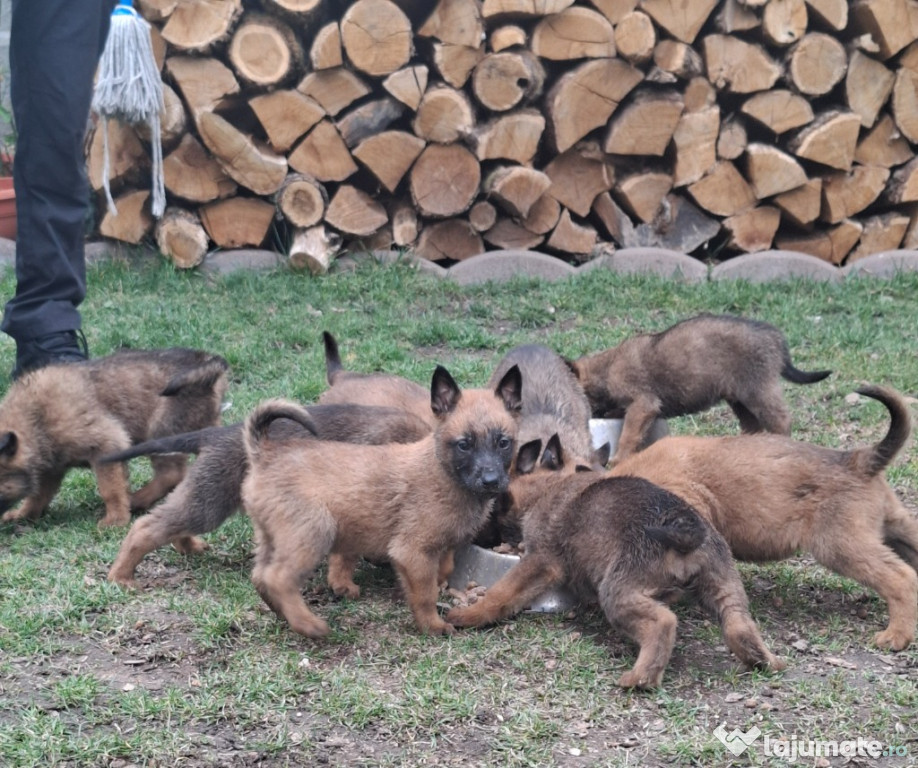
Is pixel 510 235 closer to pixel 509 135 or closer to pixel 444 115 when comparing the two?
pixel 509 135

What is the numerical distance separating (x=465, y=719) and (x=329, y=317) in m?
4.84

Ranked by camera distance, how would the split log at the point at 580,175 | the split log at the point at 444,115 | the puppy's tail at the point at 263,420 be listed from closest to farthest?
the puppy's tail at the point at 263,420 → the split log at the point at 444,115 → the split log at the point at 580,175

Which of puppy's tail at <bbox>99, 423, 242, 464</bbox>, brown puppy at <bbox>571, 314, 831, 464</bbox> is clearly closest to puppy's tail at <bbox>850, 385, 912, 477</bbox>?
brown puppy at <bbox>571, 314, 831, 464</bbox>

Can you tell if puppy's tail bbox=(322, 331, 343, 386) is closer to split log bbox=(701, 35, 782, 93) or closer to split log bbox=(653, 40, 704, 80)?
split log bbox=(653, 40, 704, 80)

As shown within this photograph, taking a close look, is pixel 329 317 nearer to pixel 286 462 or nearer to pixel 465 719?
pixel 286 462

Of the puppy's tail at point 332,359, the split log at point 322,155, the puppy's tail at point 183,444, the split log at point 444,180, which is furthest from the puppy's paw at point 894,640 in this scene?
the split log at point 322,155

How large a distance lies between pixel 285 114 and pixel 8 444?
4.29 meters

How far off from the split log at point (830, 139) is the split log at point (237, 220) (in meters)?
4.27

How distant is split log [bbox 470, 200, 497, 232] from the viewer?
9.41 m

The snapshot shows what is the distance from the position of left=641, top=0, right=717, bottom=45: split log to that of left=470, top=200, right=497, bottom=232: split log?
6.37 ft

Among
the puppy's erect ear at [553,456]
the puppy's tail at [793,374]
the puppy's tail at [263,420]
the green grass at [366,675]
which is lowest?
the green grass at [366,675]

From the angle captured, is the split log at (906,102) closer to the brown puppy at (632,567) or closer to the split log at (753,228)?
the split log at (753,228)

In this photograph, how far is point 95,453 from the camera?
5.48m

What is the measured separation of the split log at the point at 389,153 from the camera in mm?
9000
